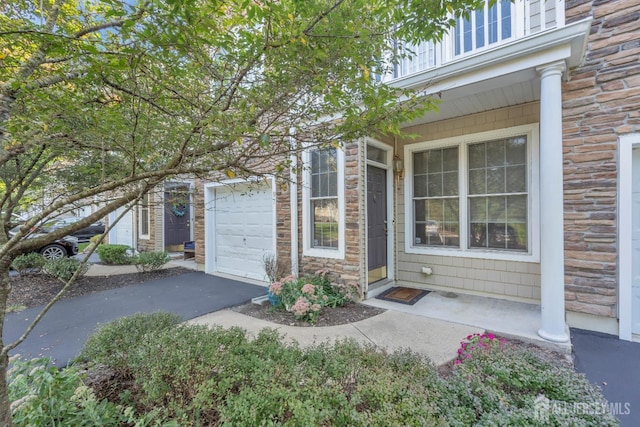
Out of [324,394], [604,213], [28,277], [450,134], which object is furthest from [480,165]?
[28,277]

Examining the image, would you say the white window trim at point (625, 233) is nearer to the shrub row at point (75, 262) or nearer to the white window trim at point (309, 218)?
the white window trim at point (309, 218)

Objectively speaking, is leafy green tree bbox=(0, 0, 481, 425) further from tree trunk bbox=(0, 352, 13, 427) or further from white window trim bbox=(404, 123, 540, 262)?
white window trim bbox=(404, 123, 540, 262)

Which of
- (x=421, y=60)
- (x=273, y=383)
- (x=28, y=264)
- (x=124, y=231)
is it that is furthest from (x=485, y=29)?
(x=124, y=231)

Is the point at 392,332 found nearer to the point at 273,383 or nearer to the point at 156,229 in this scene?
the point at 273,383

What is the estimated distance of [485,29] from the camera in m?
3.43

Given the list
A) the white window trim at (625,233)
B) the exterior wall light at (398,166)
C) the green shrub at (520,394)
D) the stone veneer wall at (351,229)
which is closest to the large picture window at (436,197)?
the exterior wall light at (398,166)

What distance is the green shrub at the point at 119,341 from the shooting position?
2.22 m

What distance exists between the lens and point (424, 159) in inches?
205

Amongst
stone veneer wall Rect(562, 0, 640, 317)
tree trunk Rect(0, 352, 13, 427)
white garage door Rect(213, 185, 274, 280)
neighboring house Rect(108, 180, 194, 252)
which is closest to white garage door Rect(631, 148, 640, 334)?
stone veneer wall Rect(562, 0, 640, 317)

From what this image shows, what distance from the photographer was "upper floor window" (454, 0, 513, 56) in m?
3.34

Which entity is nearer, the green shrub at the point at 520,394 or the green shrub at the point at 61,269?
the green shrub at the point at 520,394

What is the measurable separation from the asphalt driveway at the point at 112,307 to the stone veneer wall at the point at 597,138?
Answer: 4.52 meters

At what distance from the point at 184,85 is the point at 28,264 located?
654 centimetres

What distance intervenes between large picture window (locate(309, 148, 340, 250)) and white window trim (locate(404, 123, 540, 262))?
4.68ft
